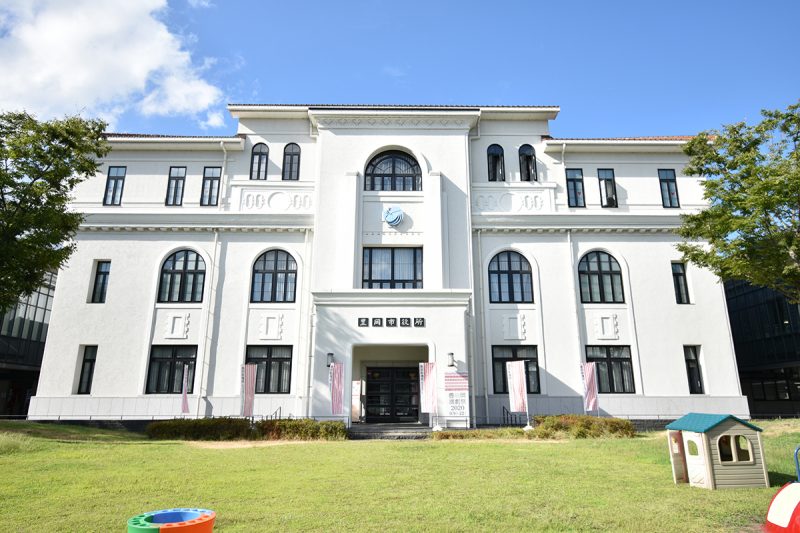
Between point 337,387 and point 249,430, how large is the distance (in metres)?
3.36

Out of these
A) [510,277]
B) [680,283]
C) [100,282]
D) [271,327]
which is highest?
[510,277]

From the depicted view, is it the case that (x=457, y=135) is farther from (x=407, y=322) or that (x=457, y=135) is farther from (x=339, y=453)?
(x=339, y=453)

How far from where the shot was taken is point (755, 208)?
54.9 feet

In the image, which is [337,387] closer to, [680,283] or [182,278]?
[182,278]

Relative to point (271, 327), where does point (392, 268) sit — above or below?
above

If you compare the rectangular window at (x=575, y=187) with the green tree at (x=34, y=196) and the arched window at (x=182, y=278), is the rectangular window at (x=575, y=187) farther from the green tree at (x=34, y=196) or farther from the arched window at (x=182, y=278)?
the green tree at (x=34, y=196)

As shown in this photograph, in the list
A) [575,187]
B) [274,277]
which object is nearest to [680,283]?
[575,187]

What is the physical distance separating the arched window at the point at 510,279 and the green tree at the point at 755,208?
6398mm

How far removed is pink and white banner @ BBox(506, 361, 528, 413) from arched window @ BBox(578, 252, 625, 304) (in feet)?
17.6

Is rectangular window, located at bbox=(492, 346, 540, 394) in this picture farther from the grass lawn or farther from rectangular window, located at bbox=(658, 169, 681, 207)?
rectangular window, located at bbox=(658, 169, 681, 207)

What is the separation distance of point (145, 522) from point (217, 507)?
15.1 ft

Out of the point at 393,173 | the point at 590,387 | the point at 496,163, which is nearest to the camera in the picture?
the point at 590,387

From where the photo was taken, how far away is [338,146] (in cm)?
2322

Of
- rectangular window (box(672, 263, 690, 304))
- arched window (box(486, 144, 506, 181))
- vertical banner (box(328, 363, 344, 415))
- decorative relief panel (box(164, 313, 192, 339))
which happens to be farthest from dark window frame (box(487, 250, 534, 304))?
decorative relief panel (box(164, 313, 192, 339))
